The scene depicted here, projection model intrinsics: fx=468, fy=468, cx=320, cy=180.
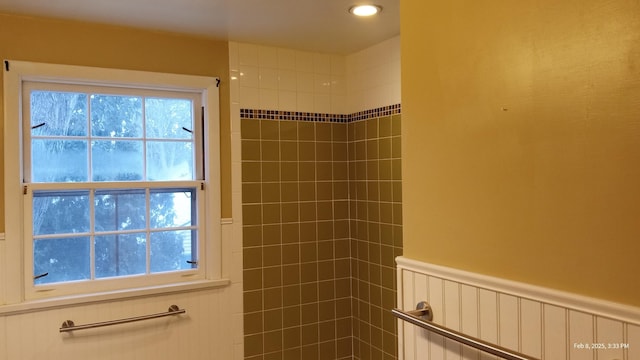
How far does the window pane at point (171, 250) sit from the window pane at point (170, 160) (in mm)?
303

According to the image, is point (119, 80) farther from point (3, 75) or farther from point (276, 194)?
point (276, 194)

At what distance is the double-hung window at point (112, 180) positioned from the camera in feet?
7.23

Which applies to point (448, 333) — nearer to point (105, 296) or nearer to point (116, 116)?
point (105, 296)

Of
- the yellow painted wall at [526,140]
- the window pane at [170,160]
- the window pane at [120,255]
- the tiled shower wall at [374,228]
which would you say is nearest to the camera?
the yellow painted wall at [526,140]

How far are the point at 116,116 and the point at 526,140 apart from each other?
80.1 inches

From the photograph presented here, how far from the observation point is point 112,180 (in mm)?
2348

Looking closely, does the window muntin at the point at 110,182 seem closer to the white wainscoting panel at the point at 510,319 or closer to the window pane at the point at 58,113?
the window pane at the point at 58,113

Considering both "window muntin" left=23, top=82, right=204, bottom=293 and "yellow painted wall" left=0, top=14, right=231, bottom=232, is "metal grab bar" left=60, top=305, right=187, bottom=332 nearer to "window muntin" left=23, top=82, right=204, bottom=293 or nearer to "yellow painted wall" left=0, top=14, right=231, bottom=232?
"window muntin" left=23, top=82, right=204, bottom=293

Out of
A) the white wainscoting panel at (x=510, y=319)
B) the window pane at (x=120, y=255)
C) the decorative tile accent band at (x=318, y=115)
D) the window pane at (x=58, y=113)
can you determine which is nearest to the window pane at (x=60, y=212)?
the window pane at (x=120, y=255)

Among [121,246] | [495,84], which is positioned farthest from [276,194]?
[495,84]

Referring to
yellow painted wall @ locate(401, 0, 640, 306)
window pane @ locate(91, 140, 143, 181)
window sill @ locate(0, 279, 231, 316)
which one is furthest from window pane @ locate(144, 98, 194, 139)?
yellow painted wall @ locate(401, 0, 640, 306)

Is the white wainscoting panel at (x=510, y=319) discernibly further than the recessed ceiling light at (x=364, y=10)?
No

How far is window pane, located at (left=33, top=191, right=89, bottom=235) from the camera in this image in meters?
2.21

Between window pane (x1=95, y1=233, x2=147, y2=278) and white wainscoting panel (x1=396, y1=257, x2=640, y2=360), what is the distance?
157 centimetres
